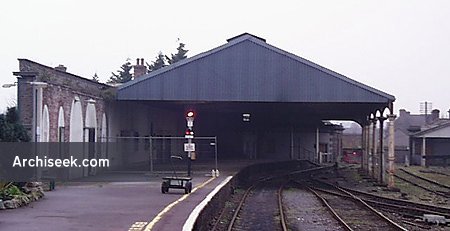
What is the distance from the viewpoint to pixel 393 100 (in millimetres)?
35562

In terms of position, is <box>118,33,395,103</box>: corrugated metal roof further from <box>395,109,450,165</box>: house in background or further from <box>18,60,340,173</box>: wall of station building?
<box>395,109,450,165</box>: house in background

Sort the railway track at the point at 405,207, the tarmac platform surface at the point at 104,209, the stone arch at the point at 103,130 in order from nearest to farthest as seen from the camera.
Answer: the tarmac platform surface at the point at 104,209 → the railway track at the point at 405,207 → the stone arch at the point at 103,130

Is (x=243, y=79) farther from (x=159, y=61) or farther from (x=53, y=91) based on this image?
(x=159, y=61)

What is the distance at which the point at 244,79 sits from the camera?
36812 mm

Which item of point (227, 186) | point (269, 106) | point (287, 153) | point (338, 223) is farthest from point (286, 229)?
point (287, 153)

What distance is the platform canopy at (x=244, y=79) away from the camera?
36312 millimetres

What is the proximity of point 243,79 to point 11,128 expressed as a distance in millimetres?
17821

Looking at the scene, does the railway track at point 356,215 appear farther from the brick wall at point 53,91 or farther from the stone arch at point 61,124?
the brick wall at point 53,91

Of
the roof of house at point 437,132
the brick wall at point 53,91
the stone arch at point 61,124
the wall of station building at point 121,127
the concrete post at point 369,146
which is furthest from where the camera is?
the roof of house at point 437,132

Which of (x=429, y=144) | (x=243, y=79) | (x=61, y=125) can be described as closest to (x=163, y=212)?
(x=61, y=125)

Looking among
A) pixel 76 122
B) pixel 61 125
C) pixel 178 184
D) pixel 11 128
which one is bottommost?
pixel 178 184

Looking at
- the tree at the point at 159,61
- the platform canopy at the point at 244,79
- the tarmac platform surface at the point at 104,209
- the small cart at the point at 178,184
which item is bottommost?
the tarmac platform surface at the point at 104,209

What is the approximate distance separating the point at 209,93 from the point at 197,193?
45.4 ft

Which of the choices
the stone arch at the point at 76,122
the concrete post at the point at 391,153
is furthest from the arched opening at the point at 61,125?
the concrete post at the point at 391,153
